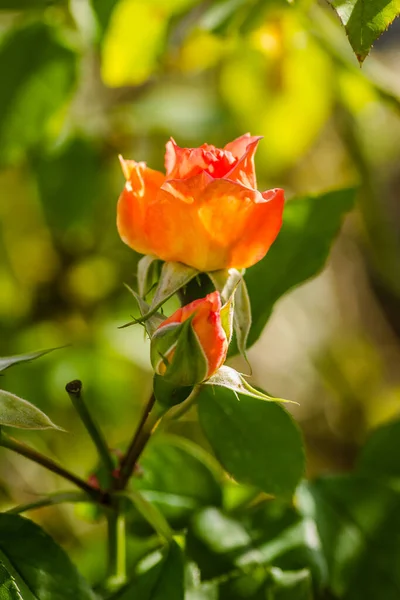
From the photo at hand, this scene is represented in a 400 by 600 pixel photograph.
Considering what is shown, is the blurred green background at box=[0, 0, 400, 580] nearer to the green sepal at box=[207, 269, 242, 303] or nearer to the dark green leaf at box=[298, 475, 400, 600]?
the dark green leaf at box=[298, 475, 400, 600]

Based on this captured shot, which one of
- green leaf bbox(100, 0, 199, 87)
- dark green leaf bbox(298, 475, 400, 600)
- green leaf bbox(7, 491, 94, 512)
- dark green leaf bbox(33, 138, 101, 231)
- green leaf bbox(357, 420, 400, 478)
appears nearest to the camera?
green leaf bbox(7, 491, 94, 512)

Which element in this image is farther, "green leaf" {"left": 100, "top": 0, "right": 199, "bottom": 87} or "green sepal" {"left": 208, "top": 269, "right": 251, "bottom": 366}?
"green leaf" {"left": 100, "top": 0, "right": 199, "bottom": 87}

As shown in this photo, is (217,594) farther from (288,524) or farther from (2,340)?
(2,340)

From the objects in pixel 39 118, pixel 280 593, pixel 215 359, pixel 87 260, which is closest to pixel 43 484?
pixel 87 260

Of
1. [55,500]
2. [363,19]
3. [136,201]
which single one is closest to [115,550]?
[55,500]

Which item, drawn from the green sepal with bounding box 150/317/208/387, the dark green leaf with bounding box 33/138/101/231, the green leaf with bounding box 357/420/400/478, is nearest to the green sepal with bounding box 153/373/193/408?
the green sepal with bounding box 150/317/208/387

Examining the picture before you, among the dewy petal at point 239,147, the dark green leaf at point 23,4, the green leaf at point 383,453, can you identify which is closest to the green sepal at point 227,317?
the dewy petal at point 239,147

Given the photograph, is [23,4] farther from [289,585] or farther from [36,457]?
[289,585]

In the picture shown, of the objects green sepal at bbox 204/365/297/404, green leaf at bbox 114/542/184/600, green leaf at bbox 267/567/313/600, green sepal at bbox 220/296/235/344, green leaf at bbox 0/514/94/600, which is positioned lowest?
green leaf at bbox 267/567/313/600
